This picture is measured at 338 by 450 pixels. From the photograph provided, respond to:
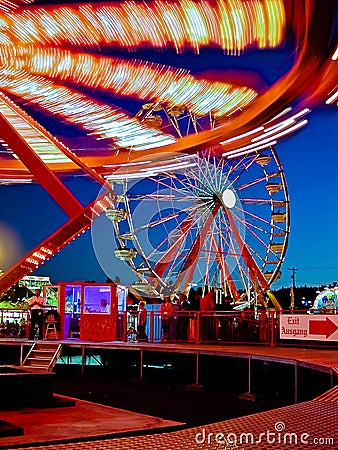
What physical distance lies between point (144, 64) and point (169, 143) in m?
6.96

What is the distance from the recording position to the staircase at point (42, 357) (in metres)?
16.0

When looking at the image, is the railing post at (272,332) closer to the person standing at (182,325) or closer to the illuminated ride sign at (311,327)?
the illuminated ride sign at (311,327)

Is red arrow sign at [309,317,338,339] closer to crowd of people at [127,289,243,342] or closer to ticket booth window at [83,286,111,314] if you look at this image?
crowd of people at [127,289,243,342]

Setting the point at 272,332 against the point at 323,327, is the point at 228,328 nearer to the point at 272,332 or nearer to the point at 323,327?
the point at 272,332

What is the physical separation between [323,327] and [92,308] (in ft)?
25.4

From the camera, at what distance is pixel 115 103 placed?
20.6m

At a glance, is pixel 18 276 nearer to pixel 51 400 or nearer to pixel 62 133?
pixel 51 400

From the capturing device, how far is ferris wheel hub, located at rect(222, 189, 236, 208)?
27.4 m

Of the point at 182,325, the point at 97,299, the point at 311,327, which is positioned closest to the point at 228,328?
the point at 182,325

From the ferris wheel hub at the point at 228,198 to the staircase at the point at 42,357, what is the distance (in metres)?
11.6

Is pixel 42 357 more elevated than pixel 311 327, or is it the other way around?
pixel 311 327

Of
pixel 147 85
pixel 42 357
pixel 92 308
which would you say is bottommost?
pixel 42 357

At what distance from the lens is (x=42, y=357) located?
55.1 feet

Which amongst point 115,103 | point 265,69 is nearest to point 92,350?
point 115,103
